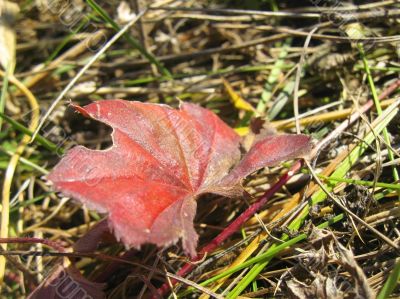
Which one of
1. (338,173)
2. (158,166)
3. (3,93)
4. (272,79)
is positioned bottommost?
(338,173)

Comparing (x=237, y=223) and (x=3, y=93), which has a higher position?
(x=3, y=93)

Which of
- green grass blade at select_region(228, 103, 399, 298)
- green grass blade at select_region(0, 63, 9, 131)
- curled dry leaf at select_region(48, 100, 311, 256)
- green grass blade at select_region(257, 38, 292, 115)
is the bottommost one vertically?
green grass blade at select_region(228, 103, 399, 298)

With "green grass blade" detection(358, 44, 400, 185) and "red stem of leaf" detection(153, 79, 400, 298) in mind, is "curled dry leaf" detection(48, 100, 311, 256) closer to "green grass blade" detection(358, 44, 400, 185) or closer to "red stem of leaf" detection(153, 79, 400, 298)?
"red stem of leaf" detection(153, 79, 400, 298)

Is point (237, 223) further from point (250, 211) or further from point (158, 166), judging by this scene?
point (158, 166)

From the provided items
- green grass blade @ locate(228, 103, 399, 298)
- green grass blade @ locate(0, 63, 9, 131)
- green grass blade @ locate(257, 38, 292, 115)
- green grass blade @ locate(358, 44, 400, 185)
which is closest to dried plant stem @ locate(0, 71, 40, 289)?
green grass blade @ locate(0, 63, 9, 131)

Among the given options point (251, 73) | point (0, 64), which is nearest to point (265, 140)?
point (251, 73)

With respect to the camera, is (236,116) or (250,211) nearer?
(250,211)

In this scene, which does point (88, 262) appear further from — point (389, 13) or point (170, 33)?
point (389, 13)

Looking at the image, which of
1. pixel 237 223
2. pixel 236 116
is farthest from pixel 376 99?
pixel 237 223

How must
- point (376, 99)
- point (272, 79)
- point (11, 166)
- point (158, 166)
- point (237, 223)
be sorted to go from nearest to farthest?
1. point (158, 166)
2. point (237, 223)
3. point (376, 99)
4. point (11, 166)
5. point (272, 79)
